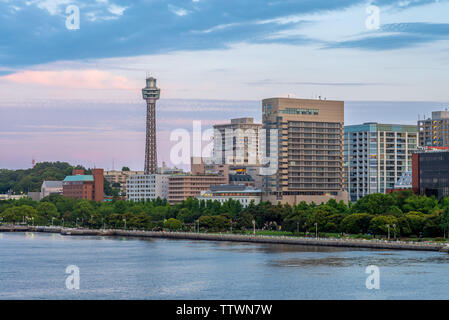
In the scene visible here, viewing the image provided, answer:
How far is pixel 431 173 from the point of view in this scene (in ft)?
422

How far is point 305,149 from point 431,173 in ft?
114

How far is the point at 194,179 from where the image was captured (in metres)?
184

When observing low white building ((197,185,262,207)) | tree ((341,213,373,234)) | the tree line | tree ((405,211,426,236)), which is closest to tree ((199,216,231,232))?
the tree line

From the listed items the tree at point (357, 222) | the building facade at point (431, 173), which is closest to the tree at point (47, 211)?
the building facade at point (431, 173)

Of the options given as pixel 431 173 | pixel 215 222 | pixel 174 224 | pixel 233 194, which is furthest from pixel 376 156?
pixel 215 222

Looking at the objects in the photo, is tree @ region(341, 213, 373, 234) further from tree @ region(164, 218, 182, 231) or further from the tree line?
tree @ region(164, 218, 182, 231)

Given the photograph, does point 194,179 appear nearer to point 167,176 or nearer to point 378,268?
point 167,176

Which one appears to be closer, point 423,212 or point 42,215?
point 423,212

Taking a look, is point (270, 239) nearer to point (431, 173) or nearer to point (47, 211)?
point (431, 173)
